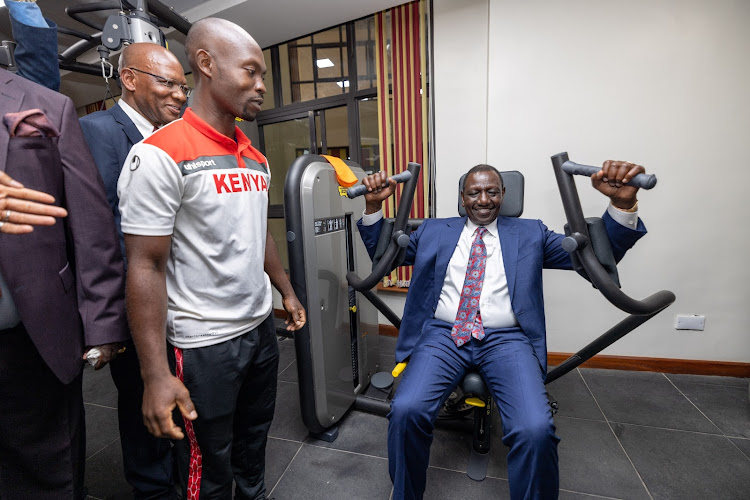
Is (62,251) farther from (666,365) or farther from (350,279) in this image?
(666,365)

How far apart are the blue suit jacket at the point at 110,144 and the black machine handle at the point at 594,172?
5.12 ft

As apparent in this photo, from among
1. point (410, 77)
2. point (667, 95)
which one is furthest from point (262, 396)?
→ point (667, 95)

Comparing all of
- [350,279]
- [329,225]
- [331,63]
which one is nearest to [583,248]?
[350,279]

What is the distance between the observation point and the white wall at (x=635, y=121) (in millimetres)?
2150

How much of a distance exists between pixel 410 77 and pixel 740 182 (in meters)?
2.36

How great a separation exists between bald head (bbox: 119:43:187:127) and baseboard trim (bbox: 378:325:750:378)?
2.88m

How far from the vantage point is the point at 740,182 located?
2182mm

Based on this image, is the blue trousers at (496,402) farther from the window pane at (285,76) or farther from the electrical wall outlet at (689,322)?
the window pane at (285,76)

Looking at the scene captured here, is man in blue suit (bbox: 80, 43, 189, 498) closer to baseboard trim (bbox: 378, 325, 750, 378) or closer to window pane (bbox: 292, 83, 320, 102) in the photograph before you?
window pane (bbox: 292, 83, 320, 102)

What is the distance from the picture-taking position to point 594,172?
1.14m

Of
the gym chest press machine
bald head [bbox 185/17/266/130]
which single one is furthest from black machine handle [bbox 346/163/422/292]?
bald head [bbox 185/17/266/130]

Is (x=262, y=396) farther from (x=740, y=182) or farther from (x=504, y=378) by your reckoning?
(x=740, y=182)

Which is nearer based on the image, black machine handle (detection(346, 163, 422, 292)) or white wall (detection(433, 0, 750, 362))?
black machine handle (detection(346, 163, 422, 292))

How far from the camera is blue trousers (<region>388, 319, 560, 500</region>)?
3.78 ft
